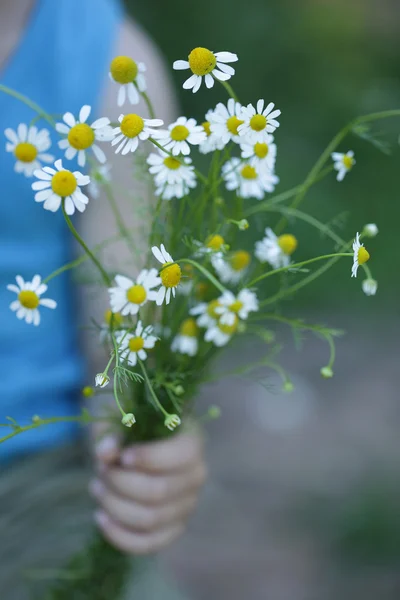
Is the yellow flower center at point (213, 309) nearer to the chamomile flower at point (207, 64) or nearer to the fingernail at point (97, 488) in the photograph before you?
the chamomile flower at point (207, 64)

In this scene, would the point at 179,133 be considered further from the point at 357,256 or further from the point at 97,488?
the point at 97,488

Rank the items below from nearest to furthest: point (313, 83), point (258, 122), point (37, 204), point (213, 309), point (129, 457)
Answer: point (258, 122) → point (213, 309) → point (129, 457) → point (37, 204) → point (313, 83)

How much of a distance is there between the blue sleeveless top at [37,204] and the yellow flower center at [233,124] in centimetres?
38

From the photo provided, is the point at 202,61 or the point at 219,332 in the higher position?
the point at 202,61

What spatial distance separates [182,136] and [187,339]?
0.16m

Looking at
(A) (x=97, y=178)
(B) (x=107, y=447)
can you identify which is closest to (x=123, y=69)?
(A) (x=97, y=178)

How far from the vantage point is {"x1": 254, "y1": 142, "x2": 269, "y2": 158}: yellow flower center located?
0.36m

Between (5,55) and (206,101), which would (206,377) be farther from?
(206,101)

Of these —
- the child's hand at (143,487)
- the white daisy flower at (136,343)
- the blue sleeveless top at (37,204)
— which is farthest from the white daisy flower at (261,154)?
the blue sleeveless top at (37,204)

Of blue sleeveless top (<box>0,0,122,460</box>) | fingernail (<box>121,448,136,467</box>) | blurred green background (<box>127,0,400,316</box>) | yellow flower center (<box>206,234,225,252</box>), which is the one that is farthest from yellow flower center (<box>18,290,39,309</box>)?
blurred green background (<box>127,0,400,316</box>)

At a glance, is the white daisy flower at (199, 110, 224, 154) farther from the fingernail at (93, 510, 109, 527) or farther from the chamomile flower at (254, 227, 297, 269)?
the fingernail at (93, 510, 109, 527)

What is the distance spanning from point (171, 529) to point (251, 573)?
2.74 ft

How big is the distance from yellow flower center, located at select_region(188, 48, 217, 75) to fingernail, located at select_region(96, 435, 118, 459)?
332 millimetres

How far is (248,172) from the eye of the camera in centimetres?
40
